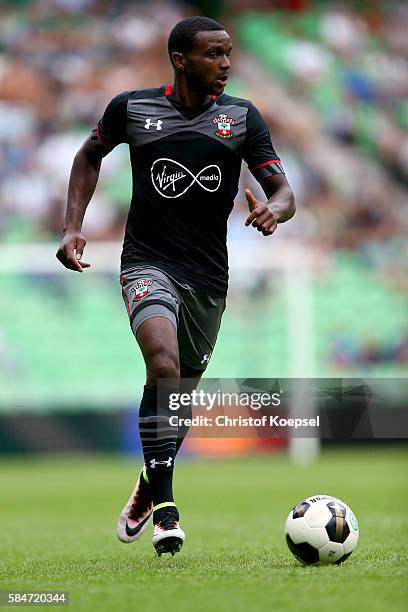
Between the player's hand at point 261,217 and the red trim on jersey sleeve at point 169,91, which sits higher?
the red trim on jersey sleeve at point 169,91

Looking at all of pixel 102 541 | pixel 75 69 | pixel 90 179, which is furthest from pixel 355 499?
pixel 75 69

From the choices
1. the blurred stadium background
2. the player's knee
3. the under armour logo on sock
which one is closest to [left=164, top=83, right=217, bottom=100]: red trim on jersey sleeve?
the player's knee

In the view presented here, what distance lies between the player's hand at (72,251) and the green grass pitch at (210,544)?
1.46m

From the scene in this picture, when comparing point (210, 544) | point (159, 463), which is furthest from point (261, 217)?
point (210, 544)

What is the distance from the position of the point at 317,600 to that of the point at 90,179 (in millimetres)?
2981

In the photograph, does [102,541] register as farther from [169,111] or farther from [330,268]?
[330,268]

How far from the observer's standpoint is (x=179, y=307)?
548 centimetres

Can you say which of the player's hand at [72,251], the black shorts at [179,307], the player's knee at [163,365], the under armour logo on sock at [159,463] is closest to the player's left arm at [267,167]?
the black shorts at [179,307]

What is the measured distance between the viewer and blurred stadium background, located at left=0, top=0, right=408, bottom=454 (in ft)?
50.9

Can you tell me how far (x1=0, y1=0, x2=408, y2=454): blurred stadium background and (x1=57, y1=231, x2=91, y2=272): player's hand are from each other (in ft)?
32.4

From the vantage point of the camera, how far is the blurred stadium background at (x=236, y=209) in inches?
611

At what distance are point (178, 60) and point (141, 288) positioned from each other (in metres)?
1.21

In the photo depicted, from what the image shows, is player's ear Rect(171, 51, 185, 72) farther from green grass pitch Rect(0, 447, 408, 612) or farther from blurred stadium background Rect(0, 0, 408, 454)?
blurred stadium background Rect(0, 0, 408, 454)

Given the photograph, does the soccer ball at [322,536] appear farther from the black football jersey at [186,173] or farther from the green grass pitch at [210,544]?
the black football jersey at [186,173]
